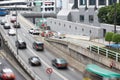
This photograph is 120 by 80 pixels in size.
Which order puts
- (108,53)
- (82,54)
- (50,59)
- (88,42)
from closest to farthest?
1. (108,53)
2. (82,54)
3. (50,59)
4. (88,42)

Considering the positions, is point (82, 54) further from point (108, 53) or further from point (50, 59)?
point (108, 53)

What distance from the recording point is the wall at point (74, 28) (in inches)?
3350

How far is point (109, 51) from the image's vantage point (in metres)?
52.5

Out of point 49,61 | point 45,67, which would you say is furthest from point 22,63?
point 49,61

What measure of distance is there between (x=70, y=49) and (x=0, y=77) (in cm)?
1747

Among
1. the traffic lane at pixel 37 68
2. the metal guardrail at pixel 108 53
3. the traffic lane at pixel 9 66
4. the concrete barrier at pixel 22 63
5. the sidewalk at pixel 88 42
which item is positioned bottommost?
the traffic lane at pixel 9 66

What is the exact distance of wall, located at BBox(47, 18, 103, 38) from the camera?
279 ft

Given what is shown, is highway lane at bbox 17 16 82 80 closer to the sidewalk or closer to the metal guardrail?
the metal guardrail

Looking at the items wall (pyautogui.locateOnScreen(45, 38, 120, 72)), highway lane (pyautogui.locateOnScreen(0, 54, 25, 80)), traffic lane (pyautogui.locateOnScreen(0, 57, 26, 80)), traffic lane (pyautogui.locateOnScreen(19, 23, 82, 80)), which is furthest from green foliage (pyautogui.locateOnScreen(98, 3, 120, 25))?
traffic lane (pyautogui.locateOnScreen(0, 57, 26, 80))

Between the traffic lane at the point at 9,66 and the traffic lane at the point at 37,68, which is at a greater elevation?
the traffic lane at the point at 37,68

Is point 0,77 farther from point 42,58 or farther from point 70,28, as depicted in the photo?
point 70,28

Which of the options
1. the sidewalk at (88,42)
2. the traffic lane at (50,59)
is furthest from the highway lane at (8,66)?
the sidewalk at (88,42)

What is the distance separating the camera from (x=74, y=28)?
322ft

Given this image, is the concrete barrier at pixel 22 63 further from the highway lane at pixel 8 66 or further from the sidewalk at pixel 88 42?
the sidewalk at pixel 88 42
